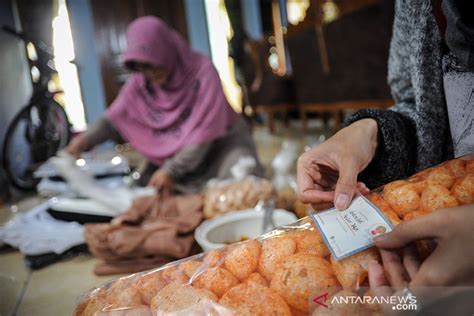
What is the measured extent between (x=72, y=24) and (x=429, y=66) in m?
0.40

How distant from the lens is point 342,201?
27 centimetres

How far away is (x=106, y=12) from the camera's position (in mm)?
518

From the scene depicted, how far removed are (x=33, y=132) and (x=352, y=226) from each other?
44 cm

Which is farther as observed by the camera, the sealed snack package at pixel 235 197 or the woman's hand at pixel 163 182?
the woman's hand at pixel 163 182

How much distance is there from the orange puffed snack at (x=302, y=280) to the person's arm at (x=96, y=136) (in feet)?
2.38

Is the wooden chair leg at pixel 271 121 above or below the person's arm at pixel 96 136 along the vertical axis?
below

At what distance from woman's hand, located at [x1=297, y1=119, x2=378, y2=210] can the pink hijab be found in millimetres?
766

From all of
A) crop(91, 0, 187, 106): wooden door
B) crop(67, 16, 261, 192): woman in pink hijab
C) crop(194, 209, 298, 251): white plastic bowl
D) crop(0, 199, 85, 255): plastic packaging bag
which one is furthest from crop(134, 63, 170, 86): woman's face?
crop(194, 209, 298, 251): white plastic bowl

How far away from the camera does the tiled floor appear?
33cm

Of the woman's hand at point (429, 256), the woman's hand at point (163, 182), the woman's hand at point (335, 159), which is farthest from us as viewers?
the woman's hand at point (163, 182)

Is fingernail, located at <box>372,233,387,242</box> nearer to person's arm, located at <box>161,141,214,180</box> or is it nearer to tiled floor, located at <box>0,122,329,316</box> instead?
tiled floor, located at <box>0,122,329,316</box>

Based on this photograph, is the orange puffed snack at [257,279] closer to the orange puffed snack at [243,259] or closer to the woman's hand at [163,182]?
the orange puffed snack at [243,259]

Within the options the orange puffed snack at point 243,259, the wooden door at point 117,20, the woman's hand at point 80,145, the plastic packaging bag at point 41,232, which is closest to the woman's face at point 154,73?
the wooden door at point 117,20

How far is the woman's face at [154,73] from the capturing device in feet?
3.34
